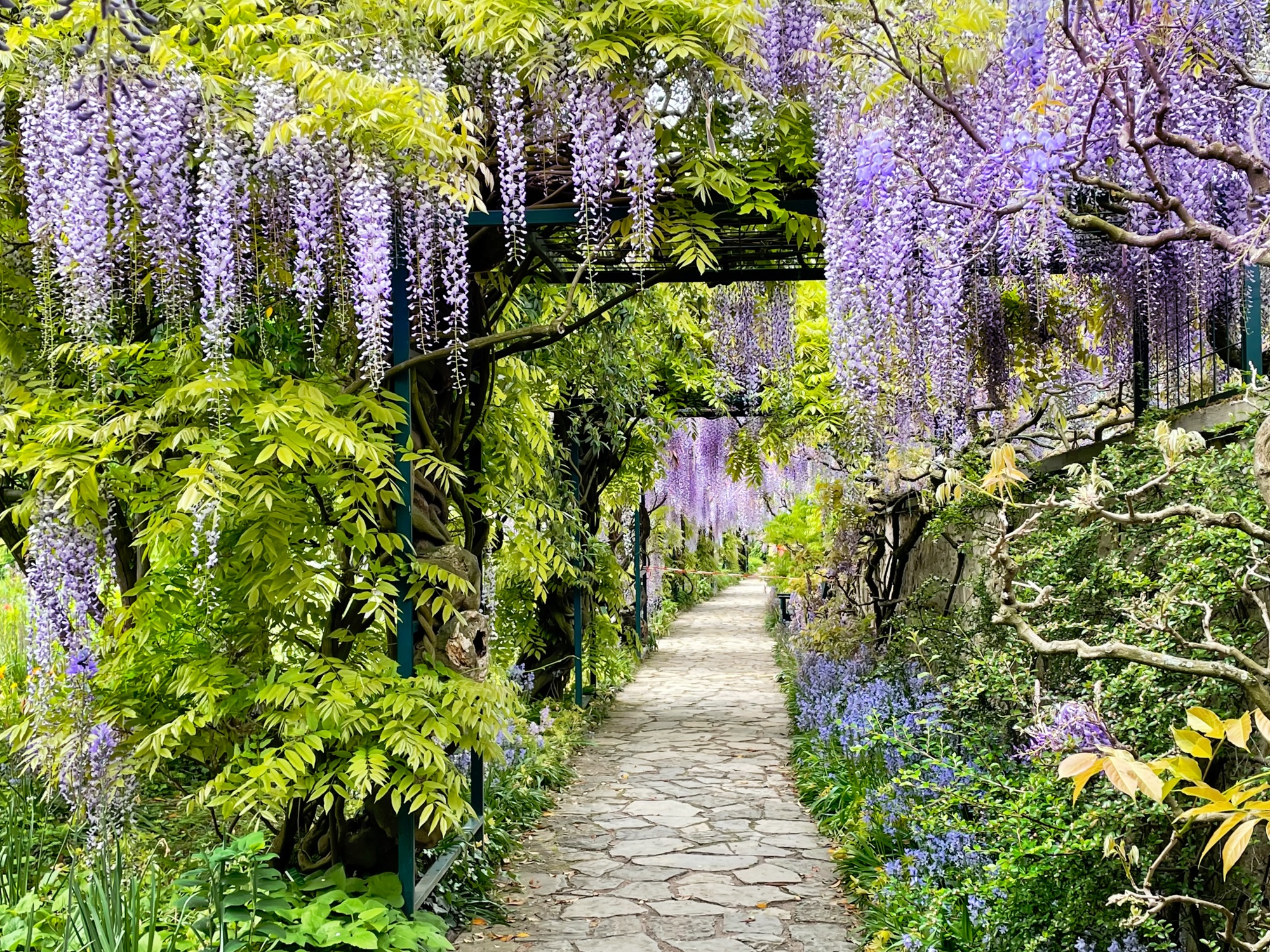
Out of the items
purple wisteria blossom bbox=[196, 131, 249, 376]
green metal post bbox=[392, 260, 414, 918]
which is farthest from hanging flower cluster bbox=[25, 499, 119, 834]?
green metal post bbox=[392, 260, 414, 918]

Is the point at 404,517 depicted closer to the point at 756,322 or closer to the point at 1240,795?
the point at 1240,795

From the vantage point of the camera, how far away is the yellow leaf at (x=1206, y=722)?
1.25 m

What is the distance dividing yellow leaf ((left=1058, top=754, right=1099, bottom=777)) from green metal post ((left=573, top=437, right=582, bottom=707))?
590 cm

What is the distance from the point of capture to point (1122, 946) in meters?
2.46

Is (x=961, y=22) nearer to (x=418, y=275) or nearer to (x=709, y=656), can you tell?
(x=418, y=275)

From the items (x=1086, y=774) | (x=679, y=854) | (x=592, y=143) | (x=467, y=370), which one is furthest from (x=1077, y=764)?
(x=679, y=854)

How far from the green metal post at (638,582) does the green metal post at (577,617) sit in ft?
6.92

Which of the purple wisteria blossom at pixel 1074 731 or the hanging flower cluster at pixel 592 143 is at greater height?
the hanging flower cluster at pixel 592 143

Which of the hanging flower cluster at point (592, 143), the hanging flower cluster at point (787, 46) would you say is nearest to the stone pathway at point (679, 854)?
the hanging flower cluster at point (592, 143)

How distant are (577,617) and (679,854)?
3.11 meters

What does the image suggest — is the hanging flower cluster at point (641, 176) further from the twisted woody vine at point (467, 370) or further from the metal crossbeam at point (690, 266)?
the metal crossbeam at point (690, 266)

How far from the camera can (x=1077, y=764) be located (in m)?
1.36

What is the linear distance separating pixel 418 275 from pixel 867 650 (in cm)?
496

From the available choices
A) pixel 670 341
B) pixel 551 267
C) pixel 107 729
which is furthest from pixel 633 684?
pixel 107 729
